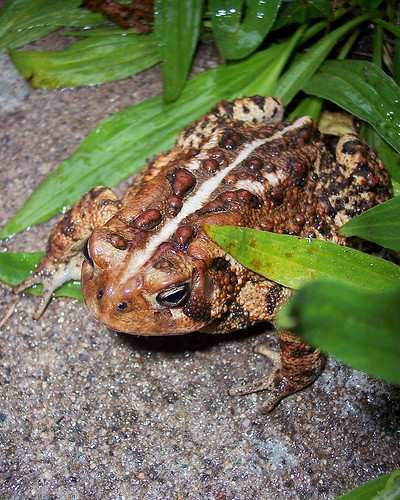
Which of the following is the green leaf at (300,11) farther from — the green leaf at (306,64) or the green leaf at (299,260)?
the green leaf at (299,260)

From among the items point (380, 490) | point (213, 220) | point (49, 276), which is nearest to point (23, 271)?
point (49, 276)

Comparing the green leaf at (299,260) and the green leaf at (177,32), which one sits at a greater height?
the green leaf at (177,32)

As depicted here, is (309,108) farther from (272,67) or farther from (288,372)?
(288,372)

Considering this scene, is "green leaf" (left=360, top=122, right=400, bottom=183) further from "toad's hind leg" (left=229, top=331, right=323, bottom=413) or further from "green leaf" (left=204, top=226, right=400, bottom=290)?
"toad's hind leg" (left=229, top=331, right=323, bottom=413)

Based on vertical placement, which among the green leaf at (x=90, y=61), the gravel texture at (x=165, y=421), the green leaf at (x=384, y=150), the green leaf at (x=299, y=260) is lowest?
the gravel texture at (x=165, y=421)

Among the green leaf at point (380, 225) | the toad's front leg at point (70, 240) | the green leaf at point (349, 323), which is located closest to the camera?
the green leaf at point (349, 323)

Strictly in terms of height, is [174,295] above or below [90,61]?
below

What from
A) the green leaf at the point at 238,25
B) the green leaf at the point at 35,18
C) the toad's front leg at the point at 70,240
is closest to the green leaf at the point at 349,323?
the toad's front leg at the point at 70,240
